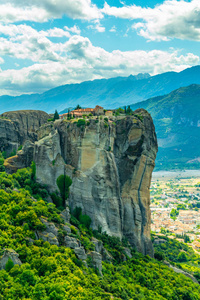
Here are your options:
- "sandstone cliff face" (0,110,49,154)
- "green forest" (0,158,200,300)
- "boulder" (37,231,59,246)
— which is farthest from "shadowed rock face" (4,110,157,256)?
"sandstone cliff face" (0,110,49,154)

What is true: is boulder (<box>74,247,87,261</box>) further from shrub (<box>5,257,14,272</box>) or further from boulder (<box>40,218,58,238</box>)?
shrub (<box>5,257,14,272</box>)

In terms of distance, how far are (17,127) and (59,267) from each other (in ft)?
203

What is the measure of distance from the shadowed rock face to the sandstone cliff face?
79.6 feet

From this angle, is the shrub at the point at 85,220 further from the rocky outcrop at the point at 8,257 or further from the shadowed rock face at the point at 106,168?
the rocky outcrop at the point at 8,257

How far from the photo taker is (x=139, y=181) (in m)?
64.0

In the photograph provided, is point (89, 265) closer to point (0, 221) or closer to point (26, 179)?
point (0, 221)

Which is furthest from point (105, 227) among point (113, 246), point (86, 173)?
point (86, 173)

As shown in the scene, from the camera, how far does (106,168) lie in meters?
58.0

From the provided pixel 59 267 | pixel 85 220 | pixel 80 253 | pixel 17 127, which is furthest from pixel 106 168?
pixel 17 127

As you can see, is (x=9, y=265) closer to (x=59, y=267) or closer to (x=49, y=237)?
(x=59, y=267)

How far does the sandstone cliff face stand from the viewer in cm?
8573

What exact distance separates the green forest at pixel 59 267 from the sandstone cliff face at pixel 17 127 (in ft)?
99.7

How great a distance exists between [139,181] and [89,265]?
24.6 metres

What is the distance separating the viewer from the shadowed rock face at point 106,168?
56500 millimetres
